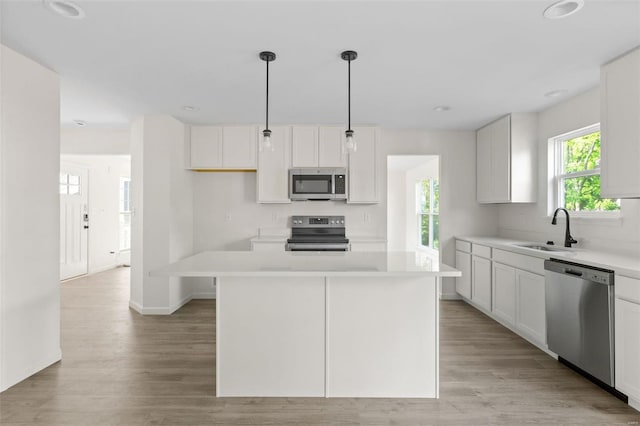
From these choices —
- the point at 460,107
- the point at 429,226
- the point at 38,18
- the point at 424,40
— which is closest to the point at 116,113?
the point at 38,18

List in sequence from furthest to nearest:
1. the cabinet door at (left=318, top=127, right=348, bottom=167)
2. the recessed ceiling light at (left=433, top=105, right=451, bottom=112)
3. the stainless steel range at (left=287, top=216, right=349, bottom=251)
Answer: the stainless steel range at (left=287, top=216, right=349, bottom=251)
the cabinet door at (left=318, top=127, right=348, bottom=167)
the recessed ceiling light at (left=433, top=105, right=451, bottom=112)

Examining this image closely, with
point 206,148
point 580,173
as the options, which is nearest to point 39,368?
point 206,148

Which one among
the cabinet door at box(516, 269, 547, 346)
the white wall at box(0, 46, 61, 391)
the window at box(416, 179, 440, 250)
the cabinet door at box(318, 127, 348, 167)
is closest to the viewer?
the white wall at box(0, 46, 61, 391)

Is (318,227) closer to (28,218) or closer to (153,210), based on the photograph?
(153,210)

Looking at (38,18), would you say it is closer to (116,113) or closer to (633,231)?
(116,113)

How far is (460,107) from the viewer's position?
3.70 meters

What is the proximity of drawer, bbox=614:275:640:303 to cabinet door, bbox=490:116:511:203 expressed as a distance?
72.0 inches

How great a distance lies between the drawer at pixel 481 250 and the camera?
3818 mm

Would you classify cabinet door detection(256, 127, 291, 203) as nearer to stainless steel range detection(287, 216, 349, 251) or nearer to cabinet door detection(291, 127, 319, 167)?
cabinet door detection(291, 127, 319, 167)

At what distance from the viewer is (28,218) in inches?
98.4

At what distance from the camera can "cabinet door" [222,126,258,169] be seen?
4492 mm

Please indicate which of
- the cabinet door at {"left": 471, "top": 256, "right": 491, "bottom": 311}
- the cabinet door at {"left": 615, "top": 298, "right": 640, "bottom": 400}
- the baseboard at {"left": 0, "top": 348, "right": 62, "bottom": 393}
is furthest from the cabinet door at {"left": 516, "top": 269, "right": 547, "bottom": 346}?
the baseboard at {"left": 0, "top": 348, "right": 62, "bottom": 393}

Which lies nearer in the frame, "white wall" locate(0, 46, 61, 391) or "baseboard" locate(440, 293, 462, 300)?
"white wall" locate(0, 46, 61, 391)

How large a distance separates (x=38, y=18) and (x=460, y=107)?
3566 millimetres
